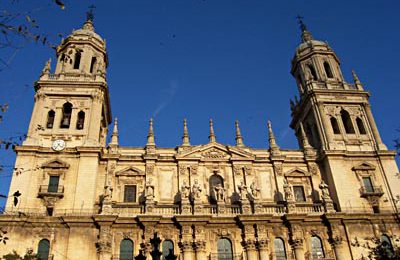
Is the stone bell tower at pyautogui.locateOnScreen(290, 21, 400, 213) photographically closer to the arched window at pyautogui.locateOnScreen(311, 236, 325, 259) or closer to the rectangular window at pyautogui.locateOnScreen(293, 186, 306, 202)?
the rectangular window at pyautogui.locateOnScreen(293, 186, 306, 202)

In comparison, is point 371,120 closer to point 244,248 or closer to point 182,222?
point 244,248

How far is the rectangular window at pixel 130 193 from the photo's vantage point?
2690 centimetres

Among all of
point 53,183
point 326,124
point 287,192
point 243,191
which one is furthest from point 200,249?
point 326,124

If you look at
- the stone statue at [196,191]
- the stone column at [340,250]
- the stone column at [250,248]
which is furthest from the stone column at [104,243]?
the stone column at [340,250]

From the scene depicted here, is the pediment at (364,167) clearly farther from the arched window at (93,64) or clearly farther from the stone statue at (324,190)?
the arched window at (93,64)

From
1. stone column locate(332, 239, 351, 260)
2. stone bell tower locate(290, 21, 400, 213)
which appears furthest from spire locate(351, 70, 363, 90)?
stone column locate(332, 239, 351, 260)

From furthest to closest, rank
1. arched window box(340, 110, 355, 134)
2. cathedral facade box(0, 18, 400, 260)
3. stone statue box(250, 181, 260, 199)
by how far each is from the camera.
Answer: arched window box(340, 110, 355, 134), stone statue box(250, 181, 260, 199), cathedral facade box(0, 18, 400, 260)

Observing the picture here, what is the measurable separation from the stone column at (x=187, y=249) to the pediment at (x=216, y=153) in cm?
646

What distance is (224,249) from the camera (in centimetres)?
2484

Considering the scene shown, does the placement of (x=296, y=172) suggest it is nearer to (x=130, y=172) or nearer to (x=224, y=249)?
(x=224, y=249)

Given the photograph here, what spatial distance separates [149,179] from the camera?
2695 cm

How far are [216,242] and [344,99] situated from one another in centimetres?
1638

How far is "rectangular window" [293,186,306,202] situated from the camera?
28484mm

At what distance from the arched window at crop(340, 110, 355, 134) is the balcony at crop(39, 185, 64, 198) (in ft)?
70.7
